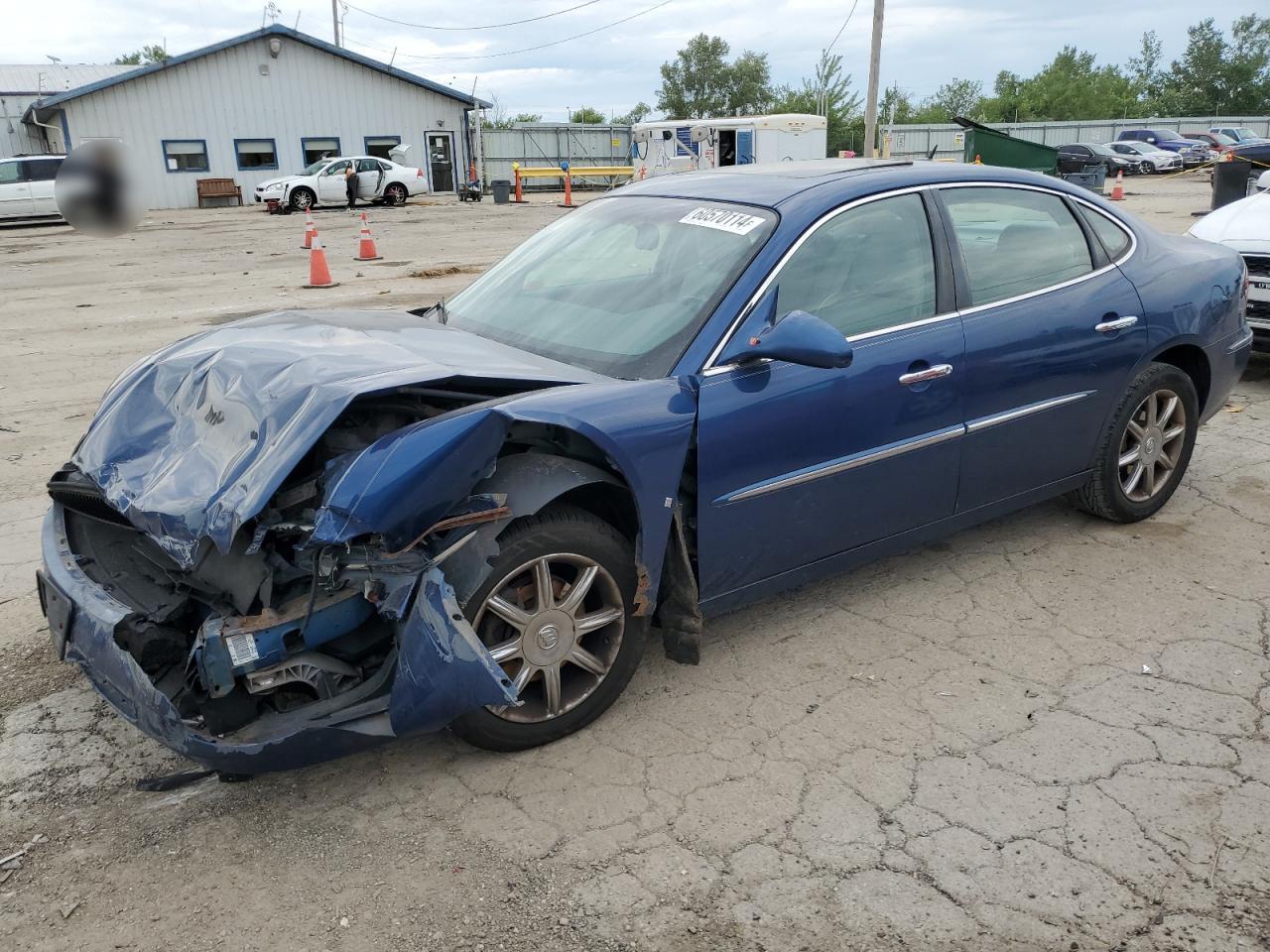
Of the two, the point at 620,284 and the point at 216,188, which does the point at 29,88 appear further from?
the point at 620,284

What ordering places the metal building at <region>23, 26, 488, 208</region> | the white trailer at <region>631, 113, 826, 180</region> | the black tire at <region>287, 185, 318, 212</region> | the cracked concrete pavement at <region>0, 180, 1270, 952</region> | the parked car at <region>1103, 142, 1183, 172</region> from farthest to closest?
the parked car at <region>1103, 142, 1183, 172</region> → the metal building at <region>23, 26, 488, 208</region> → the white trailer at <region>631, 113, 826, 180</region> → the black tire at <region>287, 185, 318, 212</region> → the cracked concrete pavement at <region>0, 180, 1270, 952</region>

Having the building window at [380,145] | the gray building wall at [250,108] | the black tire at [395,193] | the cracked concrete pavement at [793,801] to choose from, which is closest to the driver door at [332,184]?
the black tire at [395,193]

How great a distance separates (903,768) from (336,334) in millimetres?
2402

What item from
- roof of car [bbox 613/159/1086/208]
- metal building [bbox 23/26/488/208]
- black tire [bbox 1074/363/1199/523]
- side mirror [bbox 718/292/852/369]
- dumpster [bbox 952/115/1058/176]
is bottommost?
black tire [bbox 1074/363/1199/523]

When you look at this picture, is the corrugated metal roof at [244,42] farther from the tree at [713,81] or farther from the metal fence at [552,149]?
the tree at [713,81]

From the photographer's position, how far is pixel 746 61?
265ft

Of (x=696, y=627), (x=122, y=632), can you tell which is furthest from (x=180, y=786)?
(x=696, y=627)

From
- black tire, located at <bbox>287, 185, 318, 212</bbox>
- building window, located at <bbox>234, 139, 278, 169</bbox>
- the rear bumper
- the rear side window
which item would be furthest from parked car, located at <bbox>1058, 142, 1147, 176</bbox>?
the rear bumper

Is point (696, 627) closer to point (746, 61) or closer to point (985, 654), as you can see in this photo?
point (985, 654)

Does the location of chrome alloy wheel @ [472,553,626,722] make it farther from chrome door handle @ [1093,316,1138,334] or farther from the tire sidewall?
the tire sidewall

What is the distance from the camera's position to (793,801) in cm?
288

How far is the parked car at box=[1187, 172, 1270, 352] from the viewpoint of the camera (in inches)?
273

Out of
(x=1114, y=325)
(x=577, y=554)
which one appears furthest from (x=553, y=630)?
(x=1114, y=325)

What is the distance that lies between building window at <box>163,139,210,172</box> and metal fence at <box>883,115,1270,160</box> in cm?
2892
